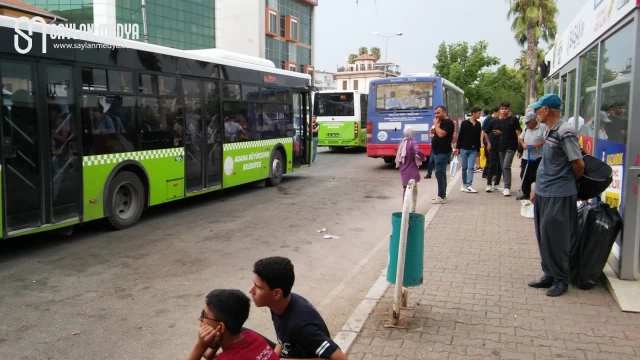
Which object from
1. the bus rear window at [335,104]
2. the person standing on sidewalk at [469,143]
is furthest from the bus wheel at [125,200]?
the bus rear window at [335,104]

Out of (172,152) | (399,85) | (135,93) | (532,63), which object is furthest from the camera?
(532,63)

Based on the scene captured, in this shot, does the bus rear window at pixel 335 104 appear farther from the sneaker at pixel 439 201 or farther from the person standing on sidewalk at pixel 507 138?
the sneaker at pixel 439 201

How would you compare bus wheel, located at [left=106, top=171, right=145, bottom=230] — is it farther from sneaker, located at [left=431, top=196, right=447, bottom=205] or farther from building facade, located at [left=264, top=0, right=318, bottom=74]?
building facade, located at [left=264, top=0, right=318, bottom=74]

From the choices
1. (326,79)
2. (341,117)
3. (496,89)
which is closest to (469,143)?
(341,117)

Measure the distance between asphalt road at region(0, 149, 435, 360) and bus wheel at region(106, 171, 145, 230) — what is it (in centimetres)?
20

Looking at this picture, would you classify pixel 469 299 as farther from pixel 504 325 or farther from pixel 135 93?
pixel 135 93

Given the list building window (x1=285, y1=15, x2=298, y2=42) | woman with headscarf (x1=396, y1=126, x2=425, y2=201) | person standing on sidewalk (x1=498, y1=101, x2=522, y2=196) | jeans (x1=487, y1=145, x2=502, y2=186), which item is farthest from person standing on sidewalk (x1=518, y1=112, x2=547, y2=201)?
building window (x1=285, y1=15, x2=298, y2=42)

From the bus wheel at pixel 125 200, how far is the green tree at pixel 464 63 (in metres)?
34.8

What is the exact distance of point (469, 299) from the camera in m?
4.93

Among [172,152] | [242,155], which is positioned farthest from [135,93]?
[242,155]

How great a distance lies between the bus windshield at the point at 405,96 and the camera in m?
17.0

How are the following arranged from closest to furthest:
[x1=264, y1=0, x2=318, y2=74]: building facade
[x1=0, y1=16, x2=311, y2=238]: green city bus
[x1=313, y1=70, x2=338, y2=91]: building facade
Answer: [x1=0, y1=16, x2=311, y2=238]: green city bus → [x1=264, y1=0, x2=318, y2=74]: building facade → [x1=313, y1=70, x2=338, y2=91]: building facade

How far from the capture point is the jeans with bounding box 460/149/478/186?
11.6 metres

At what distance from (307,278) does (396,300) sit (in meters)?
1.95
